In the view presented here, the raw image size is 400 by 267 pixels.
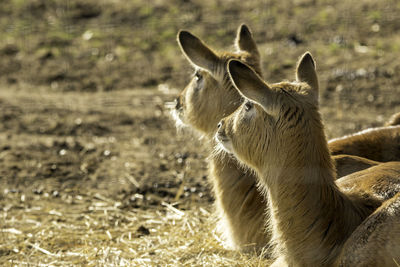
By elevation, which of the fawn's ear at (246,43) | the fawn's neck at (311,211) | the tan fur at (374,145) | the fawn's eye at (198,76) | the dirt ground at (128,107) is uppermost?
the fawn's ear at (246,43)

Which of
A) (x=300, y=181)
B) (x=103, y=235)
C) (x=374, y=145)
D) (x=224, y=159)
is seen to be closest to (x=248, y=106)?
(x=300, y=181)

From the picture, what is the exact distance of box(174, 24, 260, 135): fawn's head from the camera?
20.0ft

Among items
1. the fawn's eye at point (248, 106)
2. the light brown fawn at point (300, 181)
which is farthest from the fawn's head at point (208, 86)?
the light brown fawn at point (300, 181)

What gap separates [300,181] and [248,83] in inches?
30.3

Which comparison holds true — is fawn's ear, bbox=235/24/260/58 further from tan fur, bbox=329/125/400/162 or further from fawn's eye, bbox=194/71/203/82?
tan fur, bbox=329/125/400/162

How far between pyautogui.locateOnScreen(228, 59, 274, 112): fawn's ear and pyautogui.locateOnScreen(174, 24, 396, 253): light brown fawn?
50.1 inches

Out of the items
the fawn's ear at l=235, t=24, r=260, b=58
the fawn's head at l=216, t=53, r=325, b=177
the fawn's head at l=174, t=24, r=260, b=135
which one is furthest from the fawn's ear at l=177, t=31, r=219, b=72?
the fawn's head at l=216, t=53, r=325, b=177

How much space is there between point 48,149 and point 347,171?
464 centimetres

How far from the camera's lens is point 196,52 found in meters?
6.10

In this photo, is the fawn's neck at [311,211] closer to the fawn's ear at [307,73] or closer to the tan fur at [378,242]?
the tan fur at [378,242]

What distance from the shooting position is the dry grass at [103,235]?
610cm

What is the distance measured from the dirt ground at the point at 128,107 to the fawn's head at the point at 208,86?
1.09m

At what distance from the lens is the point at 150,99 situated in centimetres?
1123

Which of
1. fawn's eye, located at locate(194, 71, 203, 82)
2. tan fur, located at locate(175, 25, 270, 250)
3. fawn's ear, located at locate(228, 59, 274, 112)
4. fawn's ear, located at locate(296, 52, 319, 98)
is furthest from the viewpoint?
fawn's eye, located at locate(194, 71, 203, 82)
